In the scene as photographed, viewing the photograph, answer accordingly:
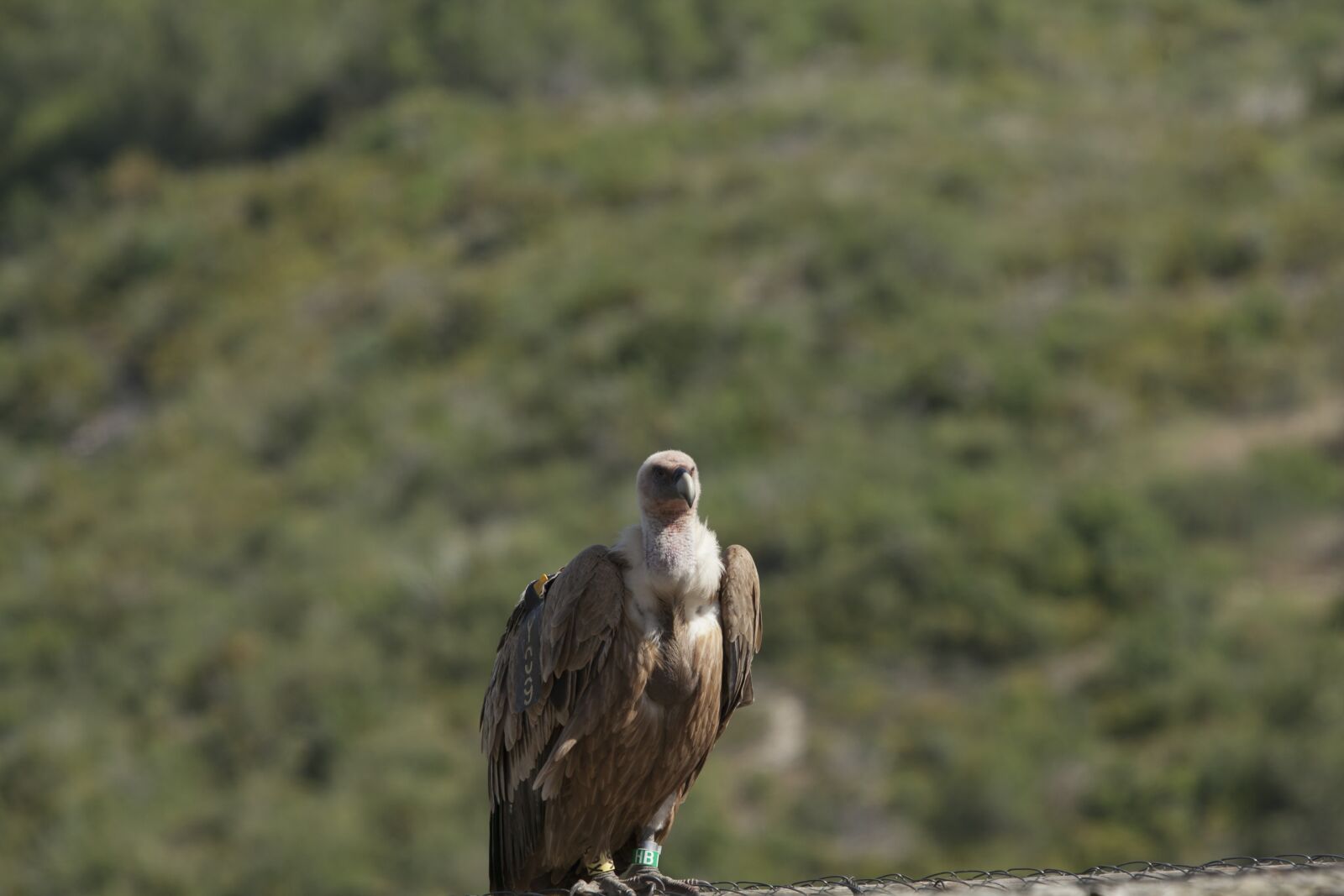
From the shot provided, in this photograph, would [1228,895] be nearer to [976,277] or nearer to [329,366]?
[976,277]

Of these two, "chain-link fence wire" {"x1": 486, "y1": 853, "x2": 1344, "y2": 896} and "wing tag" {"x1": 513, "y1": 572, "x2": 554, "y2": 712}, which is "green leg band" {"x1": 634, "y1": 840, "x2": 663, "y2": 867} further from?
"chain-link fence wire" {"x1": 486, "y1": 853, "x2": 1344, "y2": 896}

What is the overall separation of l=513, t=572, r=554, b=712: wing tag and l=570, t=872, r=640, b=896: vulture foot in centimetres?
61

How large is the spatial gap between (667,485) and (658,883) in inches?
51.1

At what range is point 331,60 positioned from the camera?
3822 cm

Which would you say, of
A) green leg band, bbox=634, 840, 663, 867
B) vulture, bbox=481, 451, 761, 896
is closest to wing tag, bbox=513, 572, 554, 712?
vulture, bbox=481, 451, 761, 896

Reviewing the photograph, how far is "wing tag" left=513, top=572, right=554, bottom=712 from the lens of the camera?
549cm

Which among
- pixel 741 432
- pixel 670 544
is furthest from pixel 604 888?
pixel 741 432

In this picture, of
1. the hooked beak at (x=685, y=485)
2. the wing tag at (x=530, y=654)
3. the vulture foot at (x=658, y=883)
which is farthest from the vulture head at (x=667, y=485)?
the vulture foot at (x=658, y=883)

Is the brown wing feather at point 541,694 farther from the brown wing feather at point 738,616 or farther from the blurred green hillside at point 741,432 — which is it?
the blurred green hillside at point 741,432

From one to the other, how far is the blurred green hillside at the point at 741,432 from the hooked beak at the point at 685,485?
967 cm

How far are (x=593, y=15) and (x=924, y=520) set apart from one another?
2189 centimetres

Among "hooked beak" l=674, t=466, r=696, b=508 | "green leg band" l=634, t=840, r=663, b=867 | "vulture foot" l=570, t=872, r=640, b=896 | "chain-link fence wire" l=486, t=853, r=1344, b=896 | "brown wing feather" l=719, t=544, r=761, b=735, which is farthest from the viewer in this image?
"green leg band" l=634, t=840, r=663, b=867

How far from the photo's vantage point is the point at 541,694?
5480 mm

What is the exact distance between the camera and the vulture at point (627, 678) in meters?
5.32
